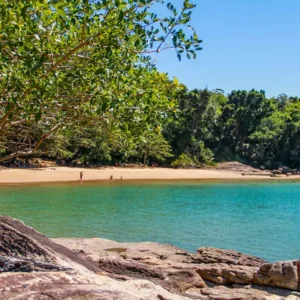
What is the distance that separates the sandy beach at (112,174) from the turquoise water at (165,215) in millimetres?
4421

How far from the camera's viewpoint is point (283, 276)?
7.88 meters

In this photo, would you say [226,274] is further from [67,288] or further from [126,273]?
[67,288]

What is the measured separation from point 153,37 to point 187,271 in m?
4.38

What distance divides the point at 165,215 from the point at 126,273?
15.6 metres

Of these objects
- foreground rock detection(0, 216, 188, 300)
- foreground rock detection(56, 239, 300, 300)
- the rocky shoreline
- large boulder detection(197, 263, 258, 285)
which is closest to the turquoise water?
foreground rock detection(56, 239, 300, 300)

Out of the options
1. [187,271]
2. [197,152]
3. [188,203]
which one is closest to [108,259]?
[187,271]

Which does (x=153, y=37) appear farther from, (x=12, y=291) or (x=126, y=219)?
(x=126, y=219)

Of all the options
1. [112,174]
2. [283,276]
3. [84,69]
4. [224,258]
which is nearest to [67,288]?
[84,69]

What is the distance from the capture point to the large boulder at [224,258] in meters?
9.93

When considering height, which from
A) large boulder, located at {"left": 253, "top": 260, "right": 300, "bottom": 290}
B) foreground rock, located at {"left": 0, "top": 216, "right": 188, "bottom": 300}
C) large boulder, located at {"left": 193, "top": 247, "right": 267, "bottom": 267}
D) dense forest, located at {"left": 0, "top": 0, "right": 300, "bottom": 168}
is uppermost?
dense forest, located at {"left": 0, "top": 0, "right": 300, "bottom": 168}

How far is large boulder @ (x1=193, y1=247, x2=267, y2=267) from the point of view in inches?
391

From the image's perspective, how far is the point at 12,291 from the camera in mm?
2996

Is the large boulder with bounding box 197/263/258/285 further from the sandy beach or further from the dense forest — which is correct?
the sandy beach

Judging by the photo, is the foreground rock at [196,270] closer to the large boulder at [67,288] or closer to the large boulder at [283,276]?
the large boulder at [283,276]
